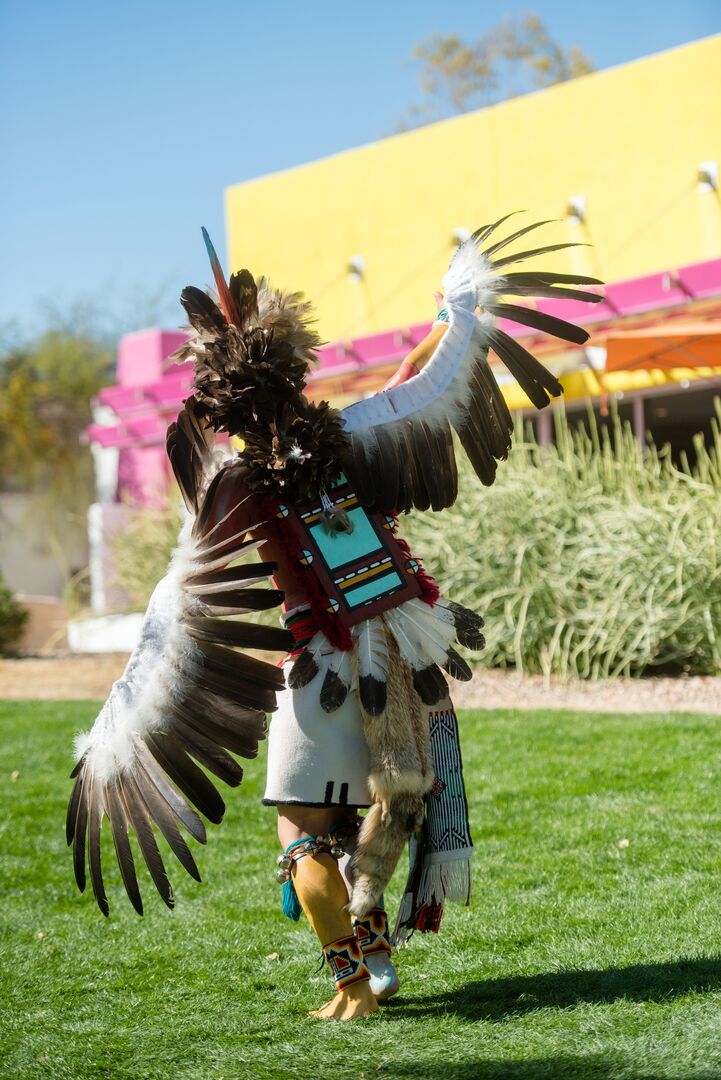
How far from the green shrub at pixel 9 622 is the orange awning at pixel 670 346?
7.42 meters

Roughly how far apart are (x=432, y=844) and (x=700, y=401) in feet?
33.4

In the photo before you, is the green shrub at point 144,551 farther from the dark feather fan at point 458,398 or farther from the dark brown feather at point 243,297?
the dark brown feather at point 243,297

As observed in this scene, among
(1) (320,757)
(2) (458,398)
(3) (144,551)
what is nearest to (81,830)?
(1) (320,757)

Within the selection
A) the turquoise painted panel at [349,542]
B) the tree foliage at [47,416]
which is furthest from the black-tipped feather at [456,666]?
the tree foliage at [47,416]

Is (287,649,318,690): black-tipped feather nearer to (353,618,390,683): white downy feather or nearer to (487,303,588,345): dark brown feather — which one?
(353,618,390,683): white downy feather

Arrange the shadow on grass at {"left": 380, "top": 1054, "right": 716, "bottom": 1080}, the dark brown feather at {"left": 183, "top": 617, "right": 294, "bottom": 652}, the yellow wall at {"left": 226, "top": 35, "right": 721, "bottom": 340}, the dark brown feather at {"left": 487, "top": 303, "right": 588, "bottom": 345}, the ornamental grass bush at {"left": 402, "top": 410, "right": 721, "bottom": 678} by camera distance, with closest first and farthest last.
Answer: the shadow on grass at {"left": 380, "top": 1054, "right": 716, "bottom": 1080} < the dark brown feather at {"left": 183, "top": 617, "right": 294, "bottom": 652} < the dark brown feather at {"left": 487, "top": 303, "right": 588, "bottom": 345} < the ornamental grass bush at {"left": 402, "top": 410, "right": 721, "bottom": 678} < the yellow wall at {"left": 226, "top": 35, "right": 721, "bottom": 340}

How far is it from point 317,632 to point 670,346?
8.14 m

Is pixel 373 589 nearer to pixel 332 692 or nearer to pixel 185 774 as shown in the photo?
pixel 332 692

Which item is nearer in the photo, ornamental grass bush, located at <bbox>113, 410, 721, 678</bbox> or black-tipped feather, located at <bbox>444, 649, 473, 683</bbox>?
black-tipped feather, located at <bbox>444, 649, 473, 683</bbox>

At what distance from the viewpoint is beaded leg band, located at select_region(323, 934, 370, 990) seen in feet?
10.3

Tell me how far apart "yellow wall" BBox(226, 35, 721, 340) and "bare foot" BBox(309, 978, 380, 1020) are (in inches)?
463

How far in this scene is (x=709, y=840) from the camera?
4688 mm

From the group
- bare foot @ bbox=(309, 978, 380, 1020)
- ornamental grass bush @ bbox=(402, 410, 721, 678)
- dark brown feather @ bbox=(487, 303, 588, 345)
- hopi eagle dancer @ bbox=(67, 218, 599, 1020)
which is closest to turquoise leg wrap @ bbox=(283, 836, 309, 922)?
hopi eagle dancer @ bbox=(67, 218, 599, 1020)

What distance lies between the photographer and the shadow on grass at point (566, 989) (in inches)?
127
